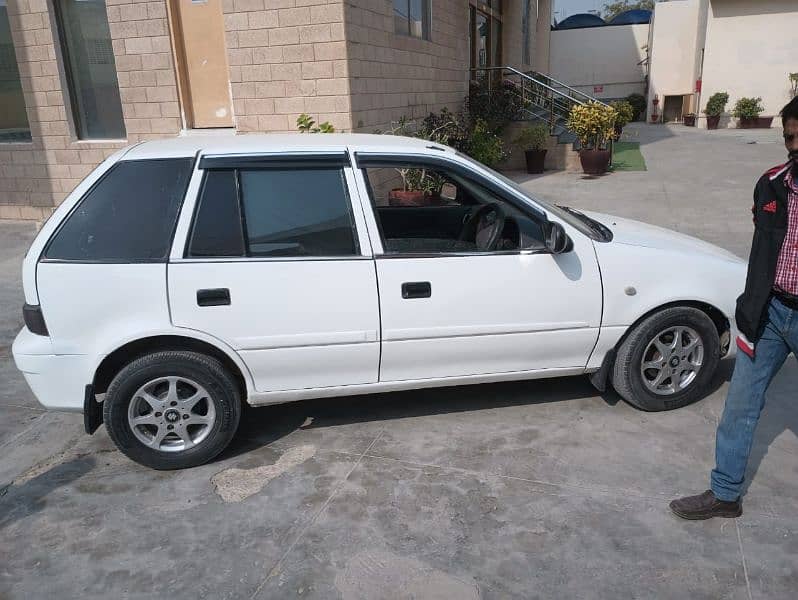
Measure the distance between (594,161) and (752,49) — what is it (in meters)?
19.0

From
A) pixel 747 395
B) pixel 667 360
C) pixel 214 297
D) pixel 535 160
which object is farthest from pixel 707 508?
pixel 535 160

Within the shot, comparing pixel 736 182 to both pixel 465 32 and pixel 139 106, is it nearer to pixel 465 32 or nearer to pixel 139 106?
pixel 465 32

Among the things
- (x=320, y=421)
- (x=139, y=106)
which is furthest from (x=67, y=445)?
(x=139, y=106)

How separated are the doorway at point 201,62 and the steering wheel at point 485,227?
20.1 feet

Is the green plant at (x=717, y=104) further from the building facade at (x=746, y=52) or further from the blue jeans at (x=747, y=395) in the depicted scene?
the blue jeans at (x=747, y=395)

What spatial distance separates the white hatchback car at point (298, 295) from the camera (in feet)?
11.3

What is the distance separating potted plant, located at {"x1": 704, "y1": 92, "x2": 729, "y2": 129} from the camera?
28328mm

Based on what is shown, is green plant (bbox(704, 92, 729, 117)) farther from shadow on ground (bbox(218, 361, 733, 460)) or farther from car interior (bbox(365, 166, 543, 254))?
shadow on ground (bbox(218, 361, 733, 460))

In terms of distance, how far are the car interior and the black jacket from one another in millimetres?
1238

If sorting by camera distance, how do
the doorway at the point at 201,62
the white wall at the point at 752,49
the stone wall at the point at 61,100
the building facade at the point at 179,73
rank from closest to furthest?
1. the building facade at the point at 179,73
2. the doorway at the point at 201,62
3. the stone wall at the point at 61,100
4. the white wall at the point at 752,49

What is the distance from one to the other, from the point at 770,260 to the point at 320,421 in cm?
275

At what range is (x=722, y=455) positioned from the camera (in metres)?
3.02

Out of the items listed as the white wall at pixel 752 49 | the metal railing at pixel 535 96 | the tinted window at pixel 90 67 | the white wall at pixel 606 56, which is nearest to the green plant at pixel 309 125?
the tinted window at pixel 90 67

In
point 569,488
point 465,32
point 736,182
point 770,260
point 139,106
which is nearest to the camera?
point 770,260
